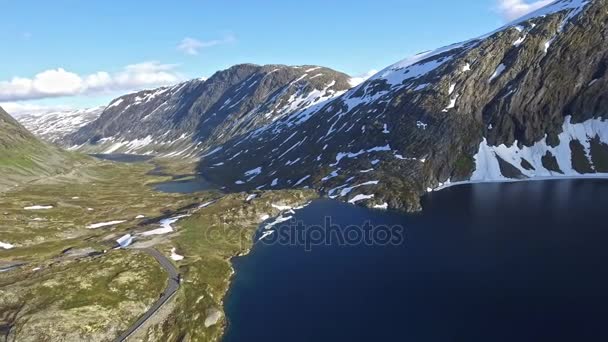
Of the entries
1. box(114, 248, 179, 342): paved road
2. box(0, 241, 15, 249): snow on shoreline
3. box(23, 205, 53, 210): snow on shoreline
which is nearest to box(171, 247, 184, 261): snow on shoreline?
box(114, 248, 179, 342): paved road

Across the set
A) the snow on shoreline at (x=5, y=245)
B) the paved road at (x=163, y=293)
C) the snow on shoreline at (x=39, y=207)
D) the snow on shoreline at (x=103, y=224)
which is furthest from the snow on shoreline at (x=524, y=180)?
the snow on shoreline at (x=39, y=207)

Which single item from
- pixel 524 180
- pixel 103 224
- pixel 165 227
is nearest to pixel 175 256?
pixel 165 227

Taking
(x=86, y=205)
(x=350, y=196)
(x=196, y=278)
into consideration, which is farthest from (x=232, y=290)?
(x=86, y=205)

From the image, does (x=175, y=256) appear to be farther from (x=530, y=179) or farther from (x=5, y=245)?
(x=530, y=179)

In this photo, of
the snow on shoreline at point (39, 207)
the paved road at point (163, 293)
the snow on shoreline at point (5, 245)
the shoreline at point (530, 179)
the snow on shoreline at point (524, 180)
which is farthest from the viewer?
the snow on shoreline at point (524, 180)

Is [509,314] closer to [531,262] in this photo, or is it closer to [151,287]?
[531,262]

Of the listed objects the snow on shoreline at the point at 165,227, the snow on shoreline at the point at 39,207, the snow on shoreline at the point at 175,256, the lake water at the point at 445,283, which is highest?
the snow on shoreline at the point at 39,207

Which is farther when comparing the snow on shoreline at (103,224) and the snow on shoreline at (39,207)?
the snow on shoreline at (39,207)

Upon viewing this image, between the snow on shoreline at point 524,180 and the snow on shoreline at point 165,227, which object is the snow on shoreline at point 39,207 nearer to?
the snow on shoreline at point 165,227
